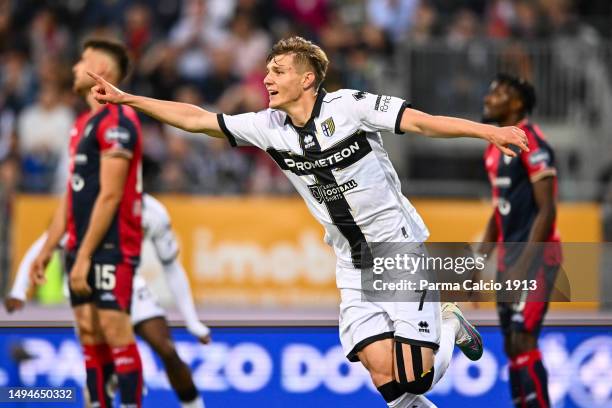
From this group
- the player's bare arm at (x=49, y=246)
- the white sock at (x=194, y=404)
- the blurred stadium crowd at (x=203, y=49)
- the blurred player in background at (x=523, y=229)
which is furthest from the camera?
the blurred stadium crowd at (x=203, y=49)

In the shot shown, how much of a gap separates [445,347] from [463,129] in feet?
4.53

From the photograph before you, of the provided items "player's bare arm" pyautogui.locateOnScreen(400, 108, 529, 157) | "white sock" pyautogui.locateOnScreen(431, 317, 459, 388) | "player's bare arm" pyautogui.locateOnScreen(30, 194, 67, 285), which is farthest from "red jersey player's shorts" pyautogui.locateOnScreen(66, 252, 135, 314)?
"player's bare arm" pyautogui.locateOnScreen(400, 108, 529, 157)

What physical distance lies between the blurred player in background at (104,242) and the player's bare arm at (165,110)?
804 mm

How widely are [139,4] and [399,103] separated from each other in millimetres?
9799

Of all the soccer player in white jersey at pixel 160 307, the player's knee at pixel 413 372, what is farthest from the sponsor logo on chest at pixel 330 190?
the soccer player in white jersey at pixel 160 307

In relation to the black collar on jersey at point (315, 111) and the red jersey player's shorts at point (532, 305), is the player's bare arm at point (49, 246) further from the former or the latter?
the red jersey player's shorts at point (532, 305)

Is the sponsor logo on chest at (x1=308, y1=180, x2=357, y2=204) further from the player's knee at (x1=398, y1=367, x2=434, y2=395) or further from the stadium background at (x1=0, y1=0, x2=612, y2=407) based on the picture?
the stadium background at (x1=0, y1=0, x2=612, y2=407)

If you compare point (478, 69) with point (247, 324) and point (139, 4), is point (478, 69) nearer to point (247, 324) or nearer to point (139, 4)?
point (139, 4)

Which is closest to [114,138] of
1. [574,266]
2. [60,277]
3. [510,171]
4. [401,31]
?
[510,171]

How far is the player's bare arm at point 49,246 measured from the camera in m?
7.30

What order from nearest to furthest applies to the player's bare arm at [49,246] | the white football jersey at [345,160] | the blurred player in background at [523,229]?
the white football jersey at [345,160] → the player's bare arm at [49,246] → the blurred player in background at [523,229]

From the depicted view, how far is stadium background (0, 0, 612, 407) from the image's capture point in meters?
12.8

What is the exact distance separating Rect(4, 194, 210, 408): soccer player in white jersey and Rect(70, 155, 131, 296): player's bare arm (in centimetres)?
67

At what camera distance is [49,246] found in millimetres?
7383
